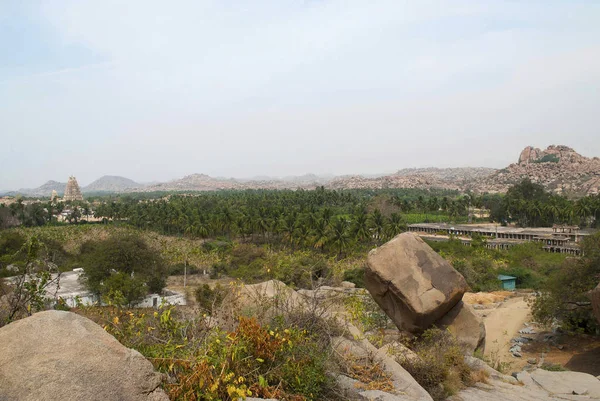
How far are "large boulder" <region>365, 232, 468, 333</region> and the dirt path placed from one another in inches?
179

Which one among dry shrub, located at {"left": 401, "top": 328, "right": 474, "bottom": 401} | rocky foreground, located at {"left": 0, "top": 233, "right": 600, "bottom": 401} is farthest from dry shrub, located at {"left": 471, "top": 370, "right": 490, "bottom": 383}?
Answer: dry shrub, located at {"left": 401, "top": 328, "right": 474, "bottom": 401}

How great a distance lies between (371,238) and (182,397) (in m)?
45.8

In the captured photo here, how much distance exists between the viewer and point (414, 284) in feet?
32.9

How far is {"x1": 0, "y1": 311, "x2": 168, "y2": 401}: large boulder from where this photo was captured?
3012 millimetres

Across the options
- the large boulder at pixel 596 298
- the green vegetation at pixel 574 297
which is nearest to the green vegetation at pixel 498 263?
the green vegetation at pixel 574 297

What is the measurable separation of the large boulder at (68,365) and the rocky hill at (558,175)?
145725mm

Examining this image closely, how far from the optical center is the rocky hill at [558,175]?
135700mm

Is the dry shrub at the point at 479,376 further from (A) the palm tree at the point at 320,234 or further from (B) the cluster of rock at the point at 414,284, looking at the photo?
(A) the palm tree at the point at 320,234

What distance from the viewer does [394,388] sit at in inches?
211

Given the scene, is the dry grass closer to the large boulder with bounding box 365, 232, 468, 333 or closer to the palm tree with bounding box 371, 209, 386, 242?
the large boulder with bounding box 365, 232, 468, 333

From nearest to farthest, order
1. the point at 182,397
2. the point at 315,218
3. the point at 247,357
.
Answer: the point at 182,397
the point at 247,357
the point at 315,218

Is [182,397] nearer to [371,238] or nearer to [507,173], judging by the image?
[371,238]

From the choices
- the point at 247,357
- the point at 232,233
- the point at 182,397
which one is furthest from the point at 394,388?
the point at 232,233

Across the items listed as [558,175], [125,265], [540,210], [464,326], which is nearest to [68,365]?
[464,326]
